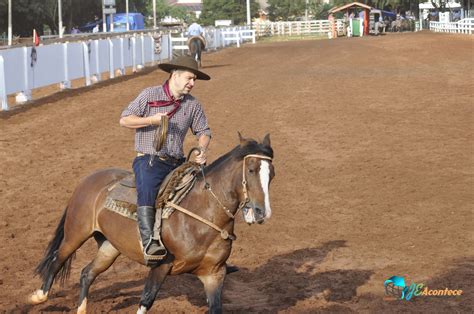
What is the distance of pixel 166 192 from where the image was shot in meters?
6.64

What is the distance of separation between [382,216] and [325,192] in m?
1.72

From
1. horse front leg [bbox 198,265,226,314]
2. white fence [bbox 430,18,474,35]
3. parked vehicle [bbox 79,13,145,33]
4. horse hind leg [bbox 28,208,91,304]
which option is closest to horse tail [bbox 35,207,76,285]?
horse hind leg [bbox 28,208,91,304]

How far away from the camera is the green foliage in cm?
12500

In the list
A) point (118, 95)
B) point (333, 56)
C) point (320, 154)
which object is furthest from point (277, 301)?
point (333, 56)

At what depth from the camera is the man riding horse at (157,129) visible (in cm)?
659

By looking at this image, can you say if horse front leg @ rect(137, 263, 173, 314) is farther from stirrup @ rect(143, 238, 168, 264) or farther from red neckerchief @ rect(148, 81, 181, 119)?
red neckerchief @ rect(148, 81, 181, 119)

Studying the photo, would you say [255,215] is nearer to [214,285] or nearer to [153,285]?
[214,285]

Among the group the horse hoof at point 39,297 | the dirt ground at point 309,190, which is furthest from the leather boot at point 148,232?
the horse hoof at point 39,297

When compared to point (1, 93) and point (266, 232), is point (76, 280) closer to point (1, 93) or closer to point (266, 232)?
point (266, 232)

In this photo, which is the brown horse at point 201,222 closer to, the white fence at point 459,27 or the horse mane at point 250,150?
the horse mane at point 250,150

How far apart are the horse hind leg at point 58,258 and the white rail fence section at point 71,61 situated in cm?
1446

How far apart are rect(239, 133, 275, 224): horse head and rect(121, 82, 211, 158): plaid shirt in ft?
2.24

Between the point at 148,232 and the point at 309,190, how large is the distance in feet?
21.9
